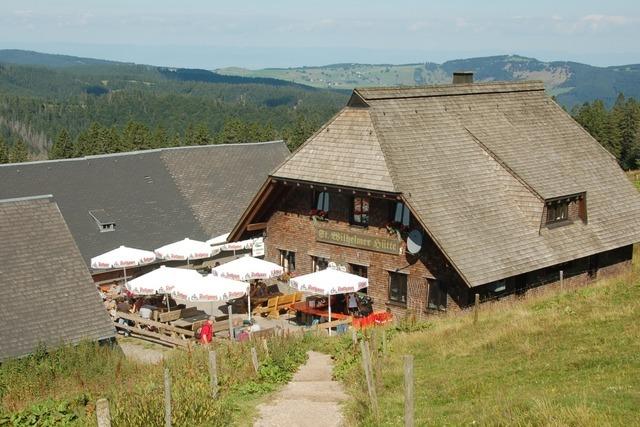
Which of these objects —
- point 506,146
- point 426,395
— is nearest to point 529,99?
point 506,146

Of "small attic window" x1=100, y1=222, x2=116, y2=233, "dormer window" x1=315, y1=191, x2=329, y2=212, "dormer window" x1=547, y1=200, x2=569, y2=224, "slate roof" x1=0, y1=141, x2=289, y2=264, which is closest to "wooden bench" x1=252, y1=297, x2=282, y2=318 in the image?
"dormer window" x1=315, y1=191, x2=329, y2=212

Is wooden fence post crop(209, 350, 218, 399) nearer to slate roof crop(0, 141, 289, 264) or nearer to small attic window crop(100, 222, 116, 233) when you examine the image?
slate roof crop(0, 141, 289, 264)

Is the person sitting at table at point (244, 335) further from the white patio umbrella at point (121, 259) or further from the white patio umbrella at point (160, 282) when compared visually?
the white patio umbrella at point (121, 259)

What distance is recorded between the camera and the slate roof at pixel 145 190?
40250 mm

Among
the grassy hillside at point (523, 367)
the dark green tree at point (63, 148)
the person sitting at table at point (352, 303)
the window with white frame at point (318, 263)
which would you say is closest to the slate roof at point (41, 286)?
the grassy hillside at point (523, 367)

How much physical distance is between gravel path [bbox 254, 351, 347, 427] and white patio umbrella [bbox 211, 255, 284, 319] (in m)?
9.70

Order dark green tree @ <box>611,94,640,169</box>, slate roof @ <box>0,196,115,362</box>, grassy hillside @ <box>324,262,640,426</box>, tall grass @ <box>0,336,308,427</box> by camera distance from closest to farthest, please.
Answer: grassy hillside @ <box>324,262,640,426</box> → tall grass @ <box>0,336,308,427</box> → slate roof @ <box>0,196,115,362</box> → dark green tree @ <box>611,94,640,169</box>

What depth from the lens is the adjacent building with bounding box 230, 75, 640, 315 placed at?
26.7 meters

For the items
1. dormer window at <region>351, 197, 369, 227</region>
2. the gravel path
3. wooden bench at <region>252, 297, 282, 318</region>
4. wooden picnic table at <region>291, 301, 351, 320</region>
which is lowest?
wooden bench at <region>252, 297, 282, 318</region>

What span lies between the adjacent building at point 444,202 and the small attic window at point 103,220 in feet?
32.3

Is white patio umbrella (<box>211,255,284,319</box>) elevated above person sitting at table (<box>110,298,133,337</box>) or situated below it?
above

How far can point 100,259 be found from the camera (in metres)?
32.2

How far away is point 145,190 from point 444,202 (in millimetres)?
21493

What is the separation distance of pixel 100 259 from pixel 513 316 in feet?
55.8
